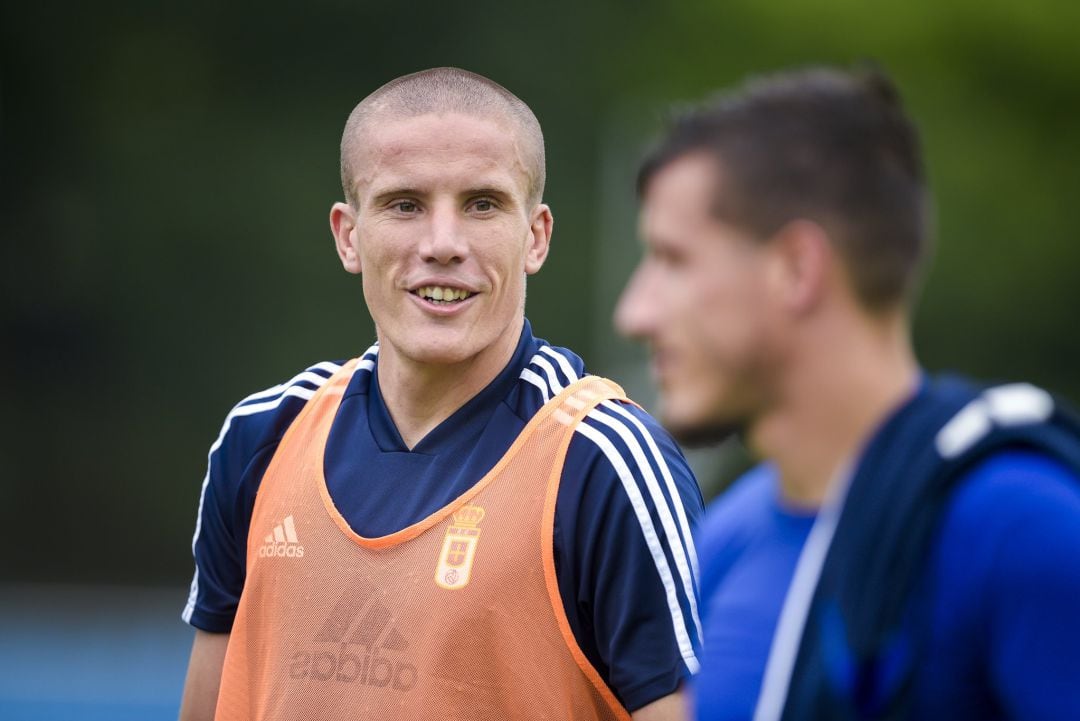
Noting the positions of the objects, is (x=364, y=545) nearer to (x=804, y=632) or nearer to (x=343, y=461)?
(x=343, y=461)

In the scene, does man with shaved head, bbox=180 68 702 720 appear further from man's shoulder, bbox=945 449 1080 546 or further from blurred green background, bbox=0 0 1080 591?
blurred green background, bbox=0 0 1080 591

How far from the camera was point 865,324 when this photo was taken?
2102 millimetres

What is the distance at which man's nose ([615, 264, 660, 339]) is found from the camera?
2.19 meters

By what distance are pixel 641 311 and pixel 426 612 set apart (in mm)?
986

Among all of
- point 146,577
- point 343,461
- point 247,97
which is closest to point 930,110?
point 247,97

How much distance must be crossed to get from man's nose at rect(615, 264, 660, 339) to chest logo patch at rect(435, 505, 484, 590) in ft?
2.80

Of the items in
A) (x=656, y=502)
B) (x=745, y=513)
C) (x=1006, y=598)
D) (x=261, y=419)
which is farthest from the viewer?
(x=261, y=419)

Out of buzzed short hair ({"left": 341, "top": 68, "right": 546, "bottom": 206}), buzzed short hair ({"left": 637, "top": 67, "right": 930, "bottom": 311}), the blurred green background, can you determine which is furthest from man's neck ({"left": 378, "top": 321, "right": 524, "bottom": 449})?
the blurred green background

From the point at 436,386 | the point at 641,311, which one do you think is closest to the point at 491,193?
the point at 436,386

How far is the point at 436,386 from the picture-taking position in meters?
3.25

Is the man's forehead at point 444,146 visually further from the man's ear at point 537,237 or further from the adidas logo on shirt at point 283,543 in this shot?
→ the adidas logo on shirt at point 283,543

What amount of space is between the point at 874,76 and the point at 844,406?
0.46 metres

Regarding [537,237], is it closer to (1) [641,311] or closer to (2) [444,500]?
(2) [444,500]

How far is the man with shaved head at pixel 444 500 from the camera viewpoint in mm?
2873
